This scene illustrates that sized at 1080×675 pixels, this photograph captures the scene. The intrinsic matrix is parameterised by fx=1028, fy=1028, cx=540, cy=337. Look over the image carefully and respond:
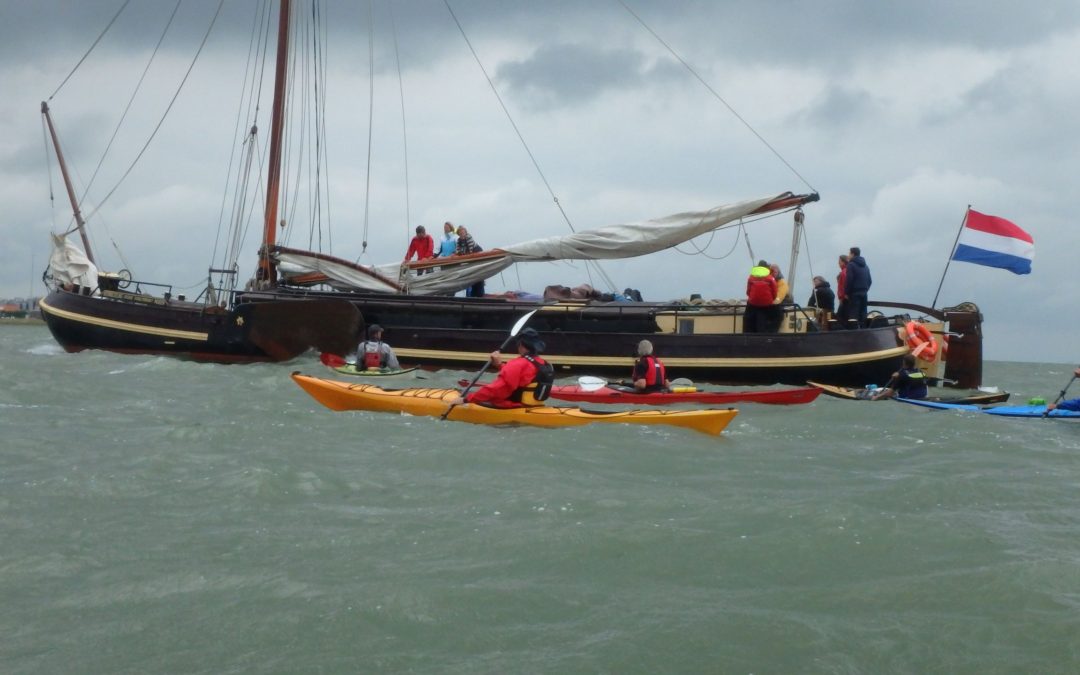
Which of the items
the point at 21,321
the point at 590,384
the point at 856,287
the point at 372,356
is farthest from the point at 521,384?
the point at 21,321

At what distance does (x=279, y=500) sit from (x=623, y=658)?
151 inches

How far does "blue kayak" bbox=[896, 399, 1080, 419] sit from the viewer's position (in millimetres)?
15266

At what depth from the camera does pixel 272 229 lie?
78.2 ft

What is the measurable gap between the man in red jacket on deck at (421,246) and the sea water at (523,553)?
1219 centimetres

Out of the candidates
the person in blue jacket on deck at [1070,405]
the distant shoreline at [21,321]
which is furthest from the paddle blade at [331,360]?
the distant shoreline at [21,321]

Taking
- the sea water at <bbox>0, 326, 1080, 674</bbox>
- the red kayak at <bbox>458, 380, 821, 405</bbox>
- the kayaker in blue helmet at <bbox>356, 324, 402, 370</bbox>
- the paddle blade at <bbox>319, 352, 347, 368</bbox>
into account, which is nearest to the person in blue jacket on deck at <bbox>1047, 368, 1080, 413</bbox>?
the red kayak at <bbox>458, 380, 821, 405</bbox>

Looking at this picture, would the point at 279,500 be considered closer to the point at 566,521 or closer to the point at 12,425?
the point at 566,521

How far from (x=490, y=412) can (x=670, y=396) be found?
3188 mm

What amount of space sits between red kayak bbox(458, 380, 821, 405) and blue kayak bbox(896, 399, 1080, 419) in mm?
2554

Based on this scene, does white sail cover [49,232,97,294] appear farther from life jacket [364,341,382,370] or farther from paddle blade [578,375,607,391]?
paddle blade [578,375,607,391]

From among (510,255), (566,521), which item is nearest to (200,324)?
(510,255)

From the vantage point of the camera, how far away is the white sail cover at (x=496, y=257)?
70.7ft

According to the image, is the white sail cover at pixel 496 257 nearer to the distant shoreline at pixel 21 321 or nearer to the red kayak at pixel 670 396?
the red kayak at pixel 670 396

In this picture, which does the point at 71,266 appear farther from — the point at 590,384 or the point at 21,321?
the point at 21,321
